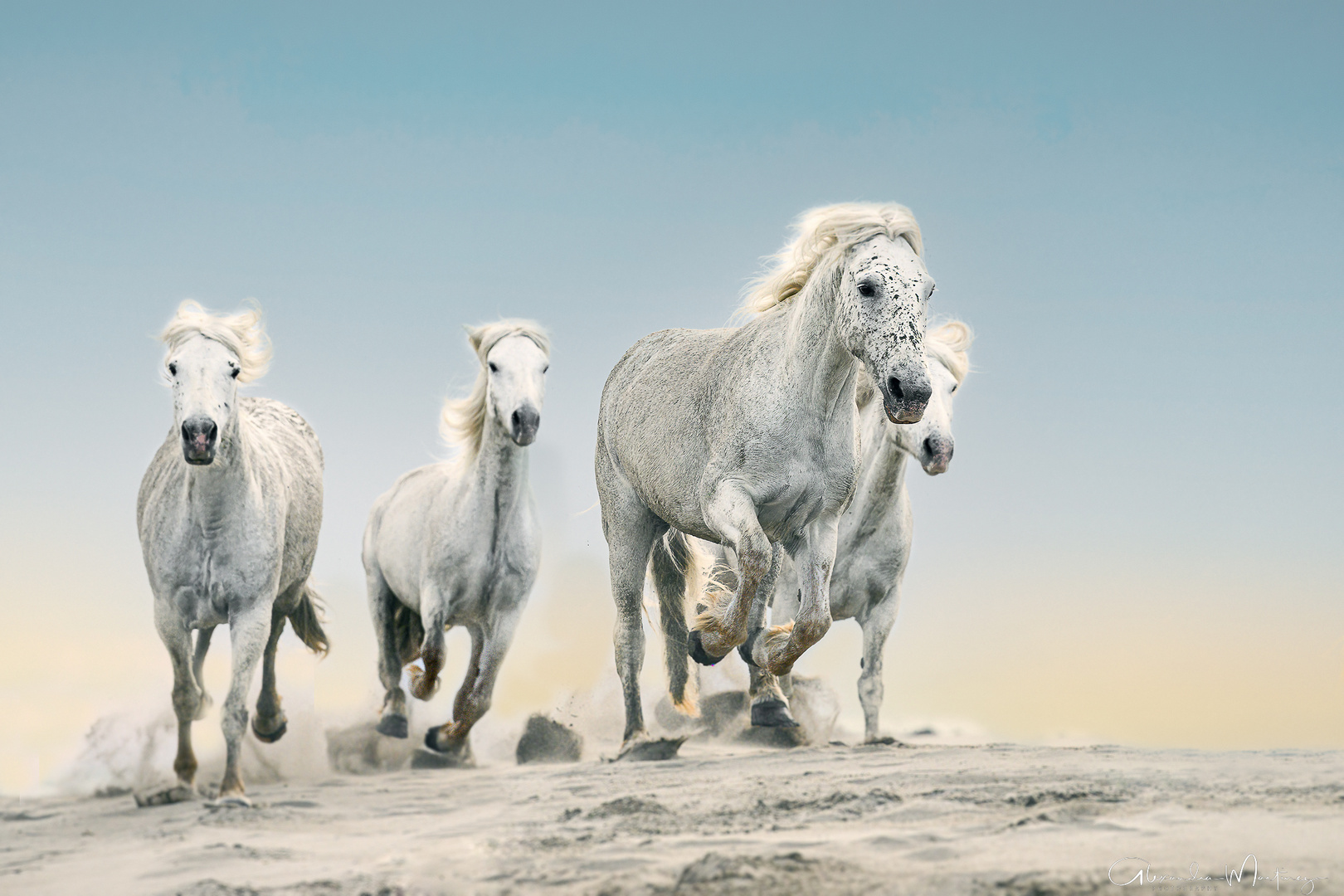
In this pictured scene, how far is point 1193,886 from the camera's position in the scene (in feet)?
13.8

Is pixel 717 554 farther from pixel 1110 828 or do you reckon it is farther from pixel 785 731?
pixel 1110 828

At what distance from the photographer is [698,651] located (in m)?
6.69

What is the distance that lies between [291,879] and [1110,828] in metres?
3.30

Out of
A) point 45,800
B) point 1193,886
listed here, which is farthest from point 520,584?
point 1193,886

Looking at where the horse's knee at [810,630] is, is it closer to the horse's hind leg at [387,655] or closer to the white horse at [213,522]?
the white horse at [213,522]

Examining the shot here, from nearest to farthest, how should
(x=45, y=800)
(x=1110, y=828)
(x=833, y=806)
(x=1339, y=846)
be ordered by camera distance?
(x=1339, y=846) → (x=1110, y=828) → (x=833, y=806) → (x=45, y=800)

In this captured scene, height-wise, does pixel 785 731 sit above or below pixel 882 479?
below

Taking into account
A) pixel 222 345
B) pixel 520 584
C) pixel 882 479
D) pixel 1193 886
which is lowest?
pixel 1193 886

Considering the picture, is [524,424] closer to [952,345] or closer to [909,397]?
[909,397]

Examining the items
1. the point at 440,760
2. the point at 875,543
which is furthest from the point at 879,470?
the point at 440,760

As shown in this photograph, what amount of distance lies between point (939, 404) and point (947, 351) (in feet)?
2.94

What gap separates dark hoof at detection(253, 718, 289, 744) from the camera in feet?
29.3
